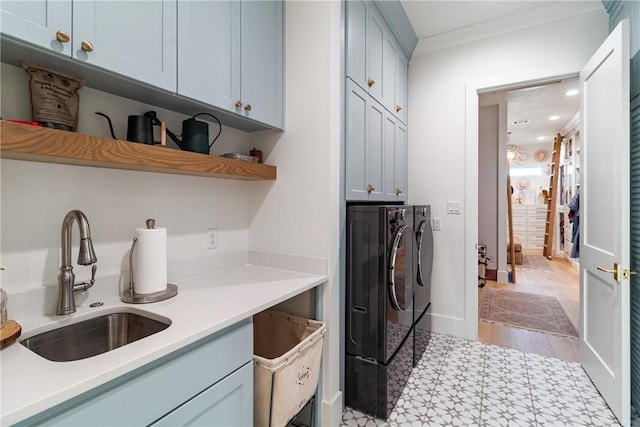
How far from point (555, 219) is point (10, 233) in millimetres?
8903

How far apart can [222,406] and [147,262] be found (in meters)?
0.63

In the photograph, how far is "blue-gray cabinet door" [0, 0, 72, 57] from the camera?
0.82 metres

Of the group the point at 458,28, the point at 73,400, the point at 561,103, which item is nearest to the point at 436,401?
the point at 73,400

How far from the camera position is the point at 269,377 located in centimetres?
124

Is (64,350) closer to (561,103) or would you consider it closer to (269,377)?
(269,377)

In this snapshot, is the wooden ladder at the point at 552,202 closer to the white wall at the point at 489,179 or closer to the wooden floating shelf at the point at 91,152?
the white wall at the point at 489,179

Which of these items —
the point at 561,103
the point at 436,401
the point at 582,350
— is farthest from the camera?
the point at 561,103

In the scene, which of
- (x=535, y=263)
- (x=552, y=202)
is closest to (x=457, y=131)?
(x=535, y=263)

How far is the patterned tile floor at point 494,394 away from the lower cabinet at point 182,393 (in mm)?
920

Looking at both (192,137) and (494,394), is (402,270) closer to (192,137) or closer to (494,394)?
(494,394)

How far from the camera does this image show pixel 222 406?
108 centimetres

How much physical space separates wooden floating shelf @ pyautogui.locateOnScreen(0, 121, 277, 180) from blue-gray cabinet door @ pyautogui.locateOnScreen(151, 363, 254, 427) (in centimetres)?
85

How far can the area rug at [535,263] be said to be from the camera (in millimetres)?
5680

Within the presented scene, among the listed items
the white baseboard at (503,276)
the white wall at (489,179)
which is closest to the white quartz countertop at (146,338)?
the white wall at (489,179)
